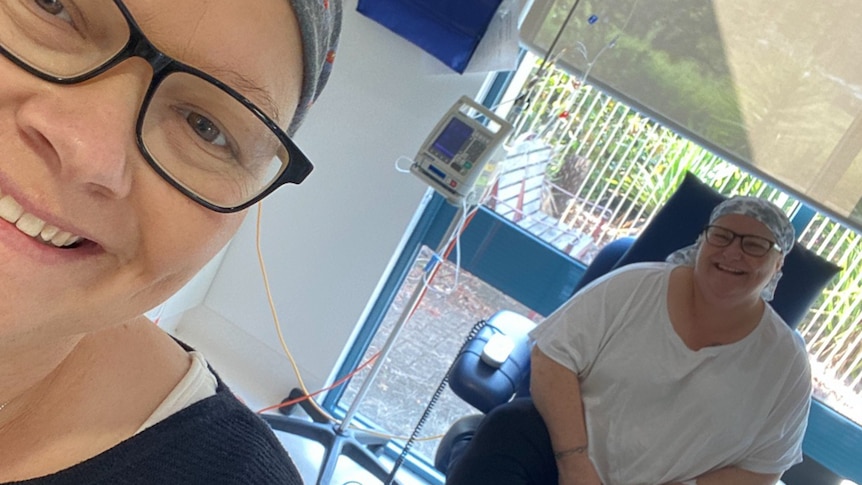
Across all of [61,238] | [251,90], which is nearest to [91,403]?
[61,238]

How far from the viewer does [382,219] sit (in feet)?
7.72

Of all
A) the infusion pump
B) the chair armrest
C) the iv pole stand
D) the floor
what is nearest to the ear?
the chair armrest

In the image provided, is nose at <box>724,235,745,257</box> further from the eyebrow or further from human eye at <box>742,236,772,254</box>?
the eyebrow

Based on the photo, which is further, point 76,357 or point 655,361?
point 655,361

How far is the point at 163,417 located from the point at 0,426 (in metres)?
0.15

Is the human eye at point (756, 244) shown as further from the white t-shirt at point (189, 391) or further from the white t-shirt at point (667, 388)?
the white t-shirt at point (189, 391)

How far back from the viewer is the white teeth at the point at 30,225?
1.62 feet

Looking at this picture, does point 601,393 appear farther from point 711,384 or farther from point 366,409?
point 366,409

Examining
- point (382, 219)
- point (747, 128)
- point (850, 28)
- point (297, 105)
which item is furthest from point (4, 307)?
point (850, 28)

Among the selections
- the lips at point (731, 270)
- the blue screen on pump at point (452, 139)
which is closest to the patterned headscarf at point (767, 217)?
the lips at point (731, 270)

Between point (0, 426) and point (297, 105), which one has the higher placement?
point (297, 105)

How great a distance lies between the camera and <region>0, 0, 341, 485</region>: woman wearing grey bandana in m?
0.49

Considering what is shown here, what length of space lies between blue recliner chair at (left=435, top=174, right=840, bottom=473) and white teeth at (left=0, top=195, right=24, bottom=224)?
1.31m

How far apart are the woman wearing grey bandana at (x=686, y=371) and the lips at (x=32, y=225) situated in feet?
4.57
